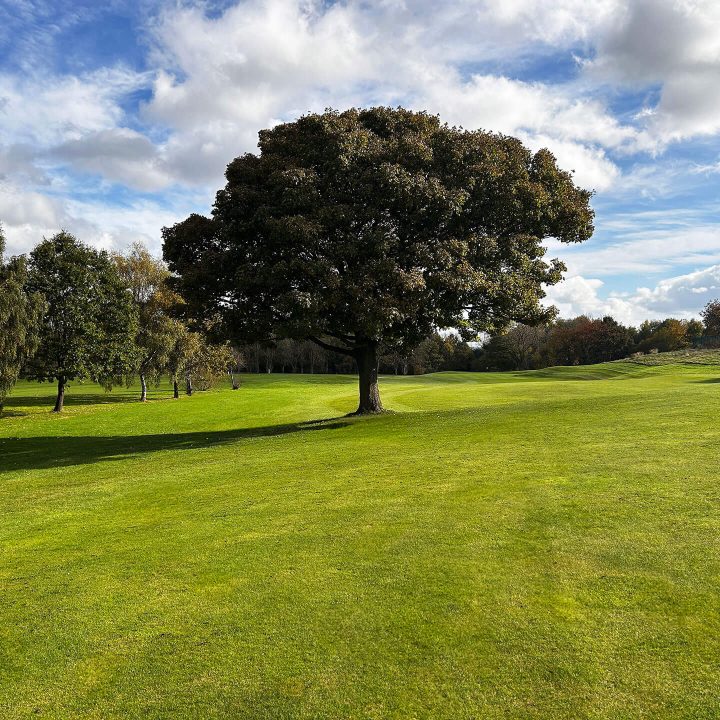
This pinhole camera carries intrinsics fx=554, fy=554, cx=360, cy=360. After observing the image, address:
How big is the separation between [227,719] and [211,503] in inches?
306

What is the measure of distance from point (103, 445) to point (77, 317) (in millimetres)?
25882

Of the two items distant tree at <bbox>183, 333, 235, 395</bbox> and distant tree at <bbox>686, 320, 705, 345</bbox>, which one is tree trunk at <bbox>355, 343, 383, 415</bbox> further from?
distant tree at <bbox>686, 320, 705, 345</bbox>

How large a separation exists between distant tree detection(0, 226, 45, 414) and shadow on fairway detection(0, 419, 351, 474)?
11246 mm

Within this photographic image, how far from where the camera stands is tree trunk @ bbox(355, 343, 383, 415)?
28719 mm

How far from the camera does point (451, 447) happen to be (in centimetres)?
1728

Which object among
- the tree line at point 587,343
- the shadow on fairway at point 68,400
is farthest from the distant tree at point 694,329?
the shadow on fairway at point 68,400

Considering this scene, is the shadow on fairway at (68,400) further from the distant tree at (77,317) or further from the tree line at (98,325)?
the distant tree at (77,317)

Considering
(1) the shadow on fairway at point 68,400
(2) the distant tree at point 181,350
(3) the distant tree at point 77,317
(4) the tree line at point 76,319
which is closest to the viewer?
(4) the tree line at point 76,319

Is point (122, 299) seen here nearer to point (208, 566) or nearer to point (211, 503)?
point (211, 503)

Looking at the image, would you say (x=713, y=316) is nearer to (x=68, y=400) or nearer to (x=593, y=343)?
(x=593, y=343)

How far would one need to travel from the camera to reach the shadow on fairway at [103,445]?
20969mm

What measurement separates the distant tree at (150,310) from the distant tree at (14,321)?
12.9m

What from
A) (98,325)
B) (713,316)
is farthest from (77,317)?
(713,316)

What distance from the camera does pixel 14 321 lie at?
3775 centimetres
